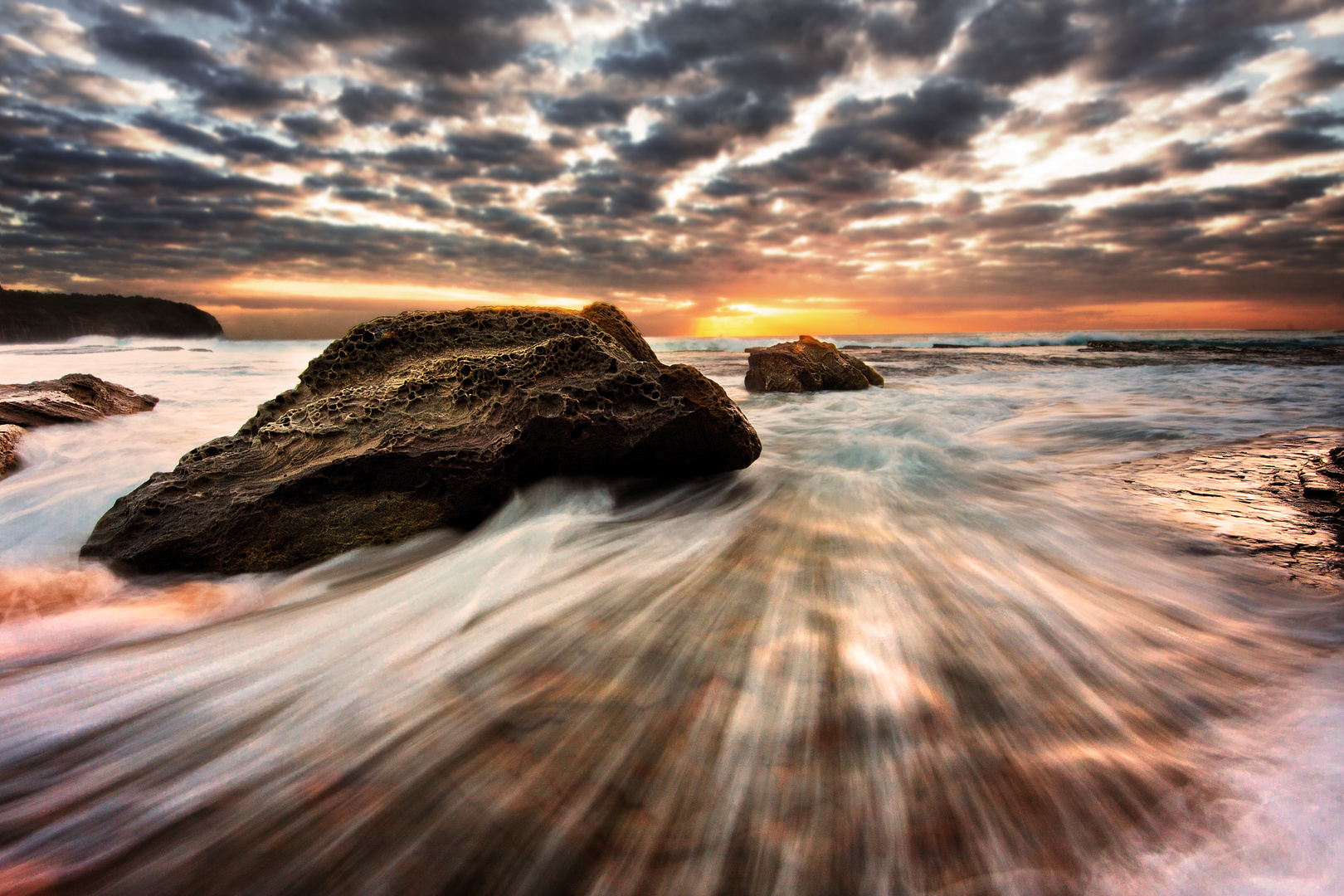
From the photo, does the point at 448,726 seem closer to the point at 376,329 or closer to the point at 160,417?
the point at 376,329

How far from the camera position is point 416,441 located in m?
2.96

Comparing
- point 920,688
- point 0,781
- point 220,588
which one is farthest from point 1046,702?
point 220,588

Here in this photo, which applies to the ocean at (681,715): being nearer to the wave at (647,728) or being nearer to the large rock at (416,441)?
the wave at (647,728)

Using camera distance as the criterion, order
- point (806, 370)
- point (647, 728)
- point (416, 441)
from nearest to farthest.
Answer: point (647, 728) < point (416, 441) < point (806, 370)

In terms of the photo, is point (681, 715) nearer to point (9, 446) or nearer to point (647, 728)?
point (647, 728)

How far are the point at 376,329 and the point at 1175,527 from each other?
16.7ft

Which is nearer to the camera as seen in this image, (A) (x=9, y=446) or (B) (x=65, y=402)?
(A) (x=9, y=446)

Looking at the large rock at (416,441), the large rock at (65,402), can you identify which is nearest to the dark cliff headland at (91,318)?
the large rock at (65,402)

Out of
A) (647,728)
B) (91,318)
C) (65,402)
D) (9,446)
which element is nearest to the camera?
(647,728)

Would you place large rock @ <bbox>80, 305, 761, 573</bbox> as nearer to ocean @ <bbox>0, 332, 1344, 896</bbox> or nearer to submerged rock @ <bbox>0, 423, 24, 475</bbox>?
ocean @ <bbox>0, 332, 1344, 896</bbox>

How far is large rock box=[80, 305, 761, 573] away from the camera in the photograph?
2.68 metres

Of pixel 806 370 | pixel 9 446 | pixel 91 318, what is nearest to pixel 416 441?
pixel 9 446

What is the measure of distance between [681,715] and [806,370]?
34.4ft

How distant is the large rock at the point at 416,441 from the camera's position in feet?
8.80
